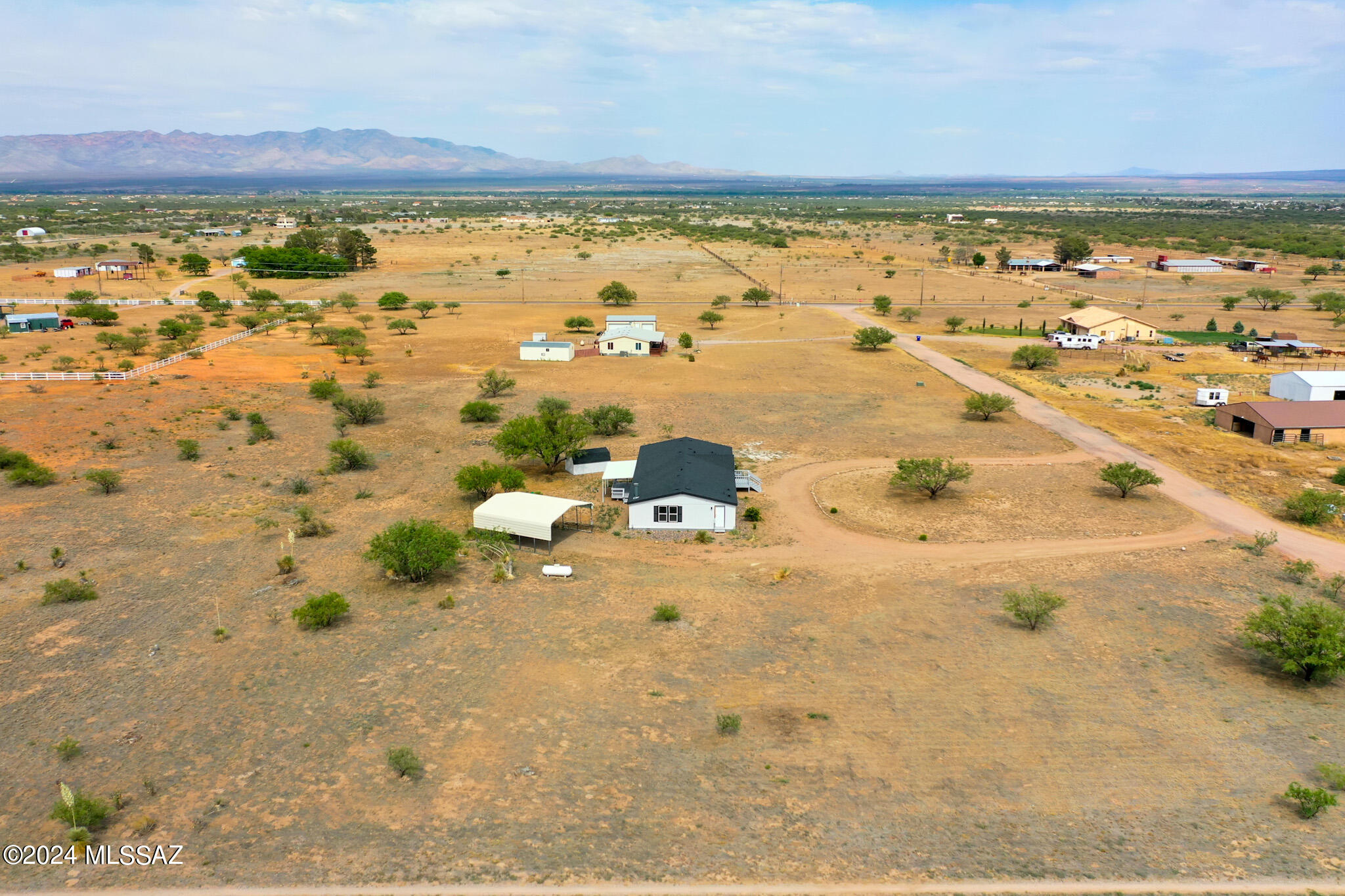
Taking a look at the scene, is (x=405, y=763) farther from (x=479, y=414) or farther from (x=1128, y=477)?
(x=1128, y=477)

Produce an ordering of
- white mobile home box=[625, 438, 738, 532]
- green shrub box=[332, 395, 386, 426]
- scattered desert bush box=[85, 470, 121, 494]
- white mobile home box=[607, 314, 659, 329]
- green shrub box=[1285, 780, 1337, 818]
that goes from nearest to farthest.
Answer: green shrub box=[1285, 780, 1337, 818]
white mobile home box=[625, 438, 738, 532]
scattered desert bush box=[85, 470, 121, 494]
green shrub box=[332, 395, 386, 426]
white mobile home box=[607, 314, 659, 329]

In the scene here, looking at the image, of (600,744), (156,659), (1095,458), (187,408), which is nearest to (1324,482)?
(1095,458)

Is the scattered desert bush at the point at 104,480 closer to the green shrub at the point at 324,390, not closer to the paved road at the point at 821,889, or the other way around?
the green shrub at the point at 324,390

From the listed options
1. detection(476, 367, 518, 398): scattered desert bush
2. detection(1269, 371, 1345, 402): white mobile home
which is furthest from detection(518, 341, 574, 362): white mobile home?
detection(1269, 371, 1345, 402): white mobile home

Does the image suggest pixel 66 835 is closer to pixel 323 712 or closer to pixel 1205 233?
pixel 323 712

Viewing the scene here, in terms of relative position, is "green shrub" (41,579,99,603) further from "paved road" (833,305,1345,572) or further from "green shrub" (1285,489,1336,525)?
"green shrub" (1285,489,1336,525)
